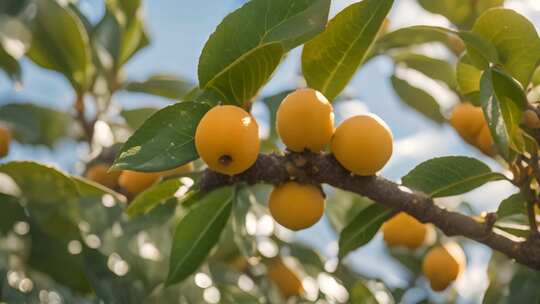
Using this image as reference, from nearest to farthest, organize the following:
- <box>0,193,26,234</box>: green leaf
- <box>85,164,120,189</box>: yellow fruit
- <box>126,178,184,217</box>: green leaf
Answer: <box>126,178,184,217</box>: green leaf, <box>0,193,26,234</box>: green leaf, <box>85,164,120,189</box>: yellow fruit

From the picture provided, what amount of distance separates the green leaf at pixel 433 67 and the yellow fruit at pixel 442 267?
0.47m

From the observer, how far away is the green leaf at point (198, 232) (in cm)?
149

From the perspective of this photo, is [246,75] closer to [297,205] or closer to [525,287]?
[297,205]

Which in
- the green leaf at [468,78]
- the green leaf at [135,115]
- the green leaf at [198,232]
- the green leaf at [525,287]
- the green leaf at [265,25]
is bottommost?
the green leaf at [135,115]

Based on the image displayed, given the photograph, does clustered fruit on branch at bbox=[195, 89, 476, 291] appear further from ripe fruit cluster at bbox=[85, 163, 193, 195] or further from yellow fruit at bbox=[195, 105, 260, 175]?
ripe fruit cluster at bbox=[85, 163, 193, 195]

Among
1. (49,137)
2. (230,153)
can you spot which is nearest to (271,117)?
(230,153)

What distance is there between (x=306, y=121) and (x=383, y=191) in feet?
→ 0.68

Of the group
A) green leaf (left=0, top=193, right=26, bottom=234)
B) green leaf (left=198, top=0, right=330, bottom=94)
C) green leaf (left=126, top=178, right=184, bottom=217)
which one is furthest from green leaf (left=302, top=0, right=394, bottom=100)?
green leaf (left=0, top=193, right=26, bottom=234)

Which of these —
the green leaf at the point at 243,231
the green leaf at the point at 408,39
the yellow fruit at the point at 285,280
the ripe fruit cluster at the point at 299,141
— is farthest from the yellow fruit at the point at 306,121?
the yellow fruit at the point at 285,280

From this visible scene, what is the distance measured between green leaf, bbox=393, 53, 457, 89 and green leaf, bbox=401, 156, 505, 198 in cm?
67

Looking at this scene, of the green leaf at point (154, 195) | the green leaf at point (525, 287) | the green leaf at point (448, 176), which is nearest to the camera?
the green leaf at point (448, 176)

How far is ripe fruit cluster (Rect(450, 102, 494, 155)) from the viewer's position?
1.66 metres

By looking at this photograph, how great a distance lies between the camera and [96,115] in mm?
2402

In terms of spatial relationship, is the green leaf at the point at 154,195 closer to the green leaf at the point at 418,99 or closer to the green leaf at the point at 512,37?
the green leaf at the point at 512,37
